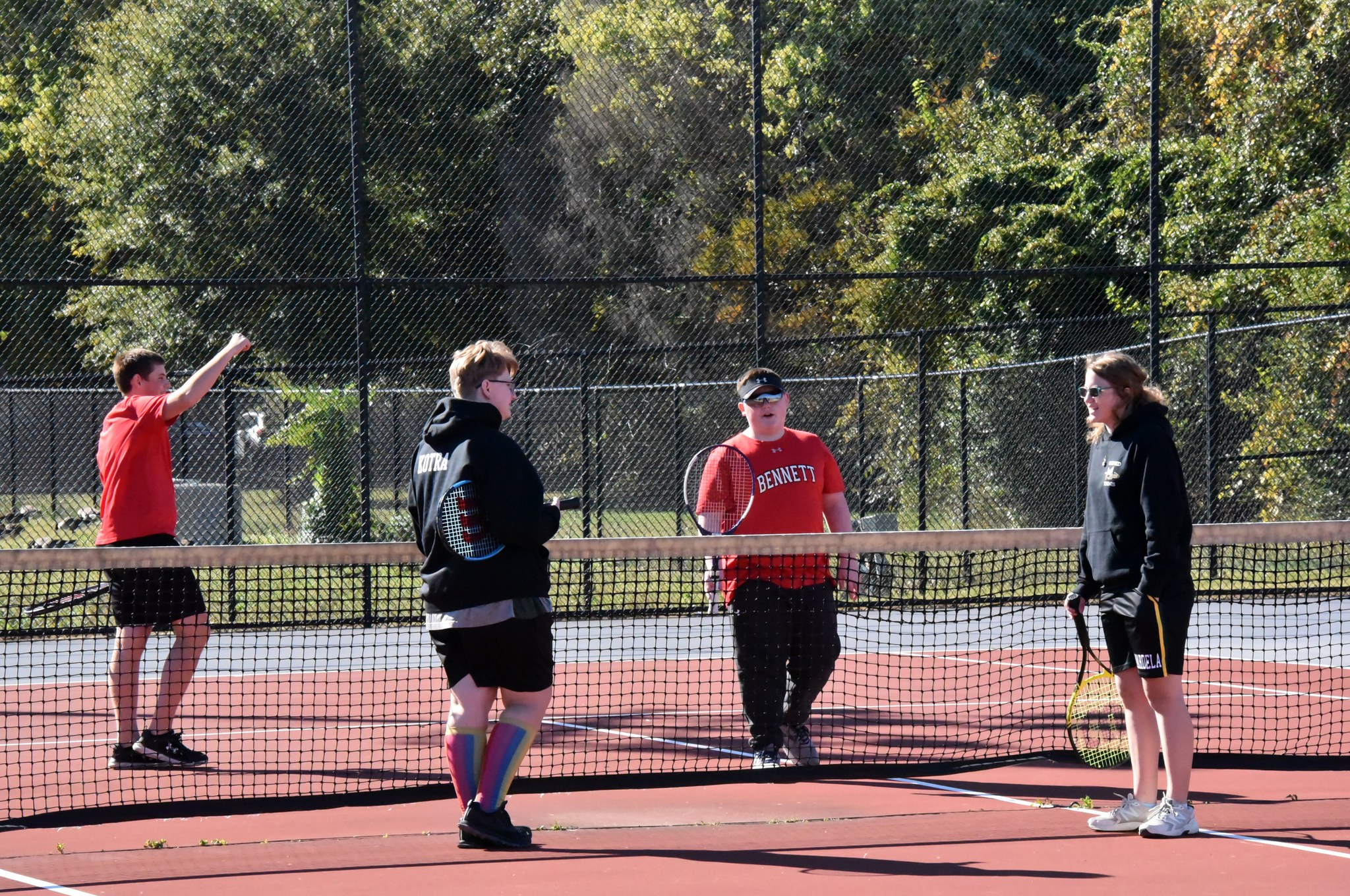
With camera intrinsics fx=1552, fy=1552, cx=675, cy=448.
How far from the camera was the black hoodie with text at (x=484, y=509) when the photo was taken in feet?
15.9

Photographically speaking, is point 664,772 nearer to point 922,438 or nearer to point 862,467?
point 922,438

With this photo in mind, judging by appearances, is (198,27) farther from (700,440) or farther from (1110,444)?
(1110,444)

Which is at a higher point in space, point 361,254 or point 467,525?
point 361,254

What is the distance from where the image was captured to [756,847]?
5141 mm

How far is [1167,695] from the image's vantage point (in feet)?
16.4

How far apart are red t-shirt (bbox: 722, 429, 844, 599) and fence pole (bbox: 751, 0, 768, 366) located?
4.11 meters

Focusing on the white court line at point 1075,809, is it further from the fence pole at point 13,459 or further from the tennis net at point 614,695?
the fence pole at point 13,459

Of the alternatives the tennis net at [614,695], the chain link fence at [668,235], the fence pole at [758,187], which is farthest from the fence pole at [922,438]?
the fence pole at [758,187]

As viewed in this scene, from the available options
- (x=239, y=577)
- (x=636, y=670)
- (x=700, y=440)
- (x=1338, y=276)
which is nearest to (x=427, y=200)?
(x=239, y=577)

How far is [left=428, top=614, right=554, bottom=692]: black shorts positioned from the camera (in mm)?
4914

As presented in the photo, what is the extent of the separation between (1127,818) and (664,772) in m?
1.94

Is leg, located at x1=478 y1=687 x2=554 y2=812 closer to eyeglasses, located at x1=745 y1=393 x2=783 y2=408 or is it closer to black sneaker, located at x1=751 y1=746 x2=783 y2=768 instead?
black sneaker, located at x1=751 y1=746 x2=783 y2=768

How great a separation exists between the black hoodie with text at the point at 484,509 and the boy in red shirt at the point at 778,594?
58.0 inches

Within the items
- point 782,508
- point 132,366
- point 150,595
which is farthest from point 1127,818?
point 132,366
